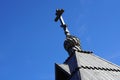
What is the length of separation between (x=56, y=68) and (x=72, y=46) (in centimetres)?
263

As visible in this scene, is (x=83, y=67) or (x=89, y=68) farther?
(x=89, y=68)

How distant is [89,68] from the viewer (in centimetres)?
1544

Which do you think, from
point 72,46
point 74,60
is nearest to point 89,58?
point 74,60

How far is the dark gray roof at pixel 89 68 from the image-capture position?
14567 mm

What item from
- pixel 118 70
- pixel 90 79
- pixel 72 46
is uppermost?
pixel 72 46

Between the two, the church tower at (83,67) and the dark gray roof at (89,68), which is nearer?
the dark gray roof at (89,68)

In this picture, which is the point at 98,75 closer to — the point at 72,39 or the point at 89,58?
the point at 89,58

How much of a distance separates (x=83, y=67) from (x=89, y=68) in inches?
13.0

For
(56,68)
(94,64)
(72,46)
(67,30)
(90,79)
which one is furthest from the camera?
(67,30)

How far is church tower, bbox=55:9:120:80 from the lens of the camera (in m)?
14.7

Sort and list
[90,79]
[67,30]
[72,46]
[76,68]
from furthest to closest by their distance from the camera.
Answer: [67,30], [72,46], [76,68], [90,79]

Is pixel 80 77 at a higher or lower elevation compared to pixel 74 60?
lower

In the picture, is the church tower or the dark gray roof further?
the church tower

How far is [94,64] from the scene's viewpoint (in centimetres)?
1634
